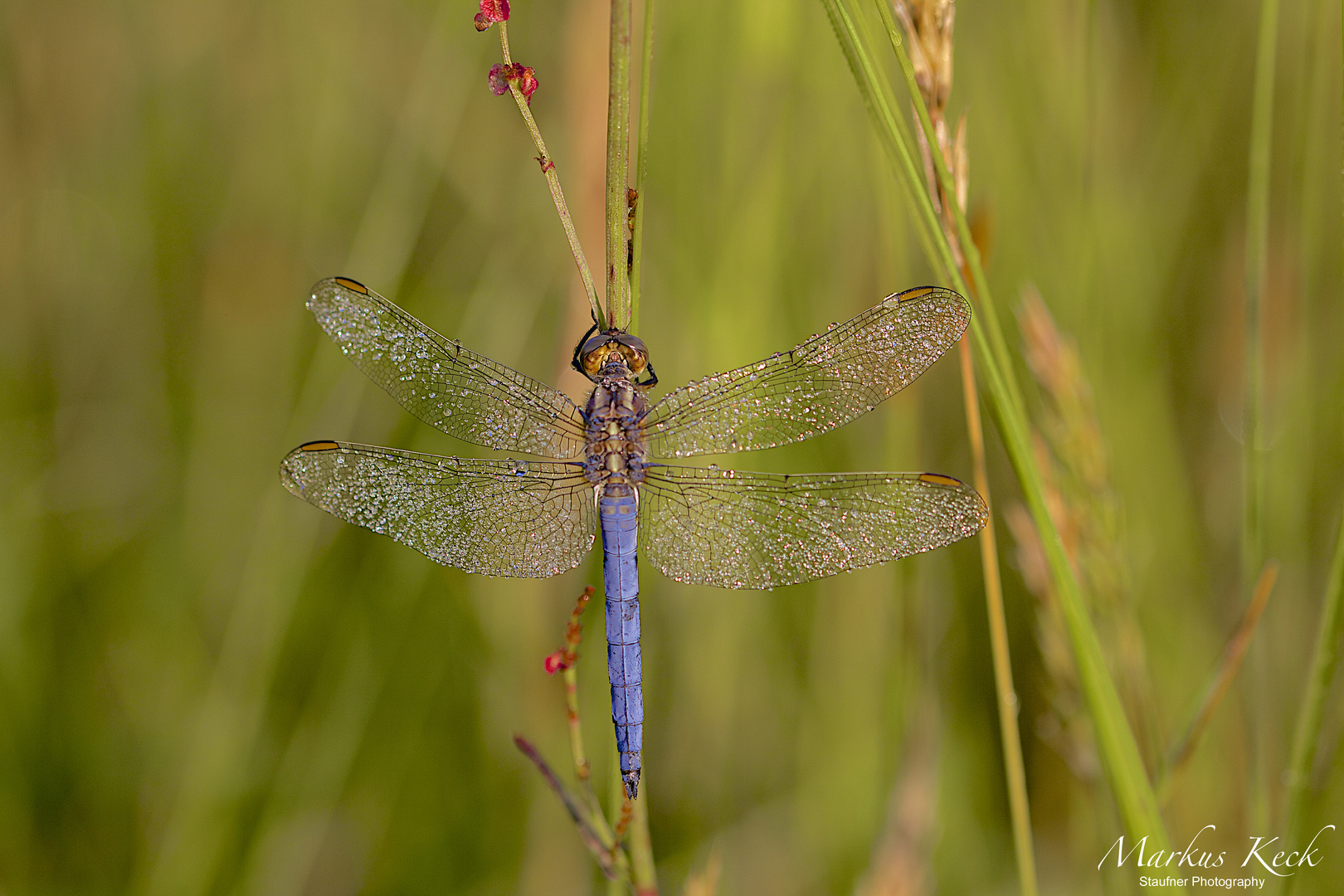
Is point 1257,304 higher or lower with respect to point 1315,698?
higher

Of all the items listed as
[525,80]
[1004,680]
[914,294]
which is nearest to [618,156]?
[525,80]

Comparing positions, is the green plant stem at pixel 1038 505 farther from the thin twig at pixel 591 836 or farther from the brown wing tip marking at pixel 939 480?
the thin twig at pixel 591 836

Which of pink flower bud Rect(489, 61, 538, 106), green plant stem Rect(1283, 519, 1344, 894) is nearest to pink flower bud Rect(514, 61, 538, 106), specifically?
pink flower bud Rect(489, 61, 538, 106)

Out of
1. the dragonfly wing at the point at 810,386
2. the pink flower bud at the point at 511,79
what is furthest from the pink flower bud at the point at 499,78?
the dragonfly wing at the point at 810,386

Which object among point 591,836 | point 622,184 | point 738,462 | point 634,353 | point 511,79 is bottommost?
point 591,836

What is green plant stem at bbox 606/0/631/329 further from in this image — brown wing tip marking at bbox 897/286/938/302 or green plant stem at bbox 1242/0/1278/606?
green plant stem at bbox 1242/0/1278/606

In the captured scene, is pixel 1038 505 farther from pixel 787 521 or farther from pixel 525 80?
pixel 525 80
